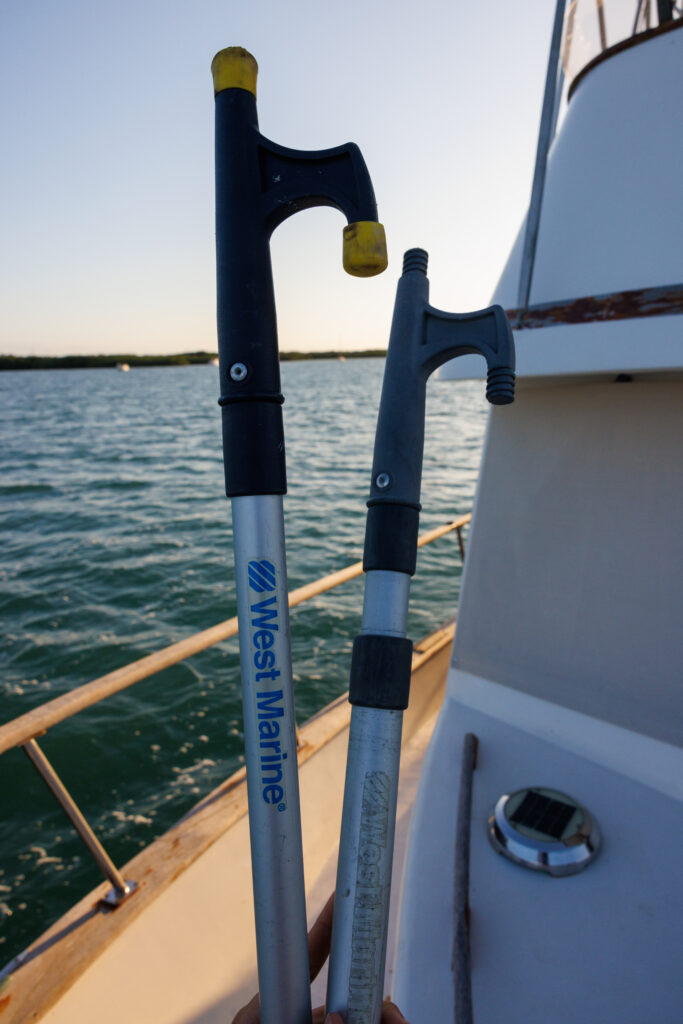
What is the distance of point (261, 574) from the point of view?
34.4 inches

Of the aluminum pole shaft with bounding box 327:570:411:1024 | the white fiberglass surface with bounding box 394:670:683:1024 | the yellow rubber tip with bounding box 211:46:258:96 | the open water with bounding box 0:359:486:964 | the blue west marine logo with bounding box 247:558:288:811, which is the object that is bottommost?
the open water with bounding box 0:359:486:964

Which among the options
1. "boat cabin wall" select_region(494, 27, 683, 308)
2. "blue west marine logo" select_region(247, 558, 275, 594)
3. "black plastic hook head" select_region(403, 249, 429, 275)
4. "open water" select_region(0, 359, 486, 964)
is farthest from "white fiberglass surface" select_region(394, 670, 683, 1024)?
"open water" select_region(0, 359, 486, 964)

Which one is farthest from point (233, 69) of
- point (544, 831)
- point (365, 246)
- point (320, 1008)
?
point (544, 831)

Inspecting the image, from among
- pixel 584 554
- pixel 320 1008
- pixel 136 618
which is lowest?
pixel 136 618

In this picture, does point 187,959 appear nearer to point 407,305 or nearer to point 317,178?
point 407,305

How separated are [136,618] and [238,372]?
8.55 meters

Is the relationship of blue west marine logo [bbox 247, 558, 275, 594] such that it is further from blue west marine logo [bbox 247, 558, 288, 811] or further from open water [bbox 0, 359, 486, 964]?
open water [bbox 0, 359, 486, 964]

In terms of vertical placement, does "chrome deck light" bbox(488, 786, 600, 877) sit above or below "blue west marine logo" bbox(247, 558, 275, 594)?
below

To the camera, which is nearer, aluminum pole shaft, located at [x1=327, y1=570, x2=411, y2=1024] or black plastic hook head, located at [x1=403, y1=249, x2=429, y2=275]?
aluminum pole shaft, located at [x1=327, y1=570, x2=411, y2=1024]

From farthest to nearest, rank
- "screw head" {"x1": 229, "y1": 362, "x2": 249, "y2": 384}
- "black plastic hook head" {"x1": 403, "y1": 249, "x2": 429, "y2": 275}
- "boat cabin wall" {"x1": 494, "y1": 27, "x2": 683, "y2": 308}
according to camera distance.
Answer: "boat cabin wall" {"x1": 494, "y1": 27, "x2": 683, "y2": 308}, "black plastic hook head" {"x1": 403, "y1": 249, "x2": 429, "y2": 275}, "screw head" {"x1": 229, "y1": 362, "x2": 249, "y2": 384}

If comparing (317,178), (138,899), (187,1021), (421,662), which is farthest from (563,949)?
(421,662)

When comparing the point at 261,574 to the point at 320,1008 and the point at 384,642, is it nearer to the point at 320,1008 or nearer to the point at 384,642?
the point at 384,642

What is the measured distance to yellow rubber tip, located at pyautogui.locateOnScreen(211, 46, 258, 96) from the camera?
833mm

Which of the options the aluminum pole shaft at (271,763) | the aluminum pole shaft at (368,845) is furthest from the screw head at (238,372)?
the aluminum pole shaft at (368,845)
